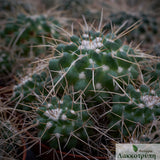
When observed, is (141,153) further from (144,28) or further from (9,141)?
(144,28)

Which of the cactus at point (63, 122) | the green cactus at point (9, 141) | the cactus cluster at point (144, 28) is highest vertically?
the cactus cluster at point (144, 28)

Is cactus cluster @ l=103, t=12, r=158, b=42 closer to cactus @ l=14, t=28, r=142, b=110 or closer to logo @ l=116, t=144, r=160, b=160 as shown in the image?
cactus @ l=14, t=28, r=142, b=110

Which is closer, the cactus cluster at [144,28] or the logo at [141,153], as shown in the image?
the logo at [141,153]

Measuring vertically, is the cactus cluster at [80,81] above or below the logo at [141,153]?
above

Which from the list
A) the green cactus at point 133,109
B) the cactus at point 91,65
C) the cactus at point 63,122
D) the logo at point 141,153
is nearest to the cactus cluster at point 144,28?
the cactus at point 91,65

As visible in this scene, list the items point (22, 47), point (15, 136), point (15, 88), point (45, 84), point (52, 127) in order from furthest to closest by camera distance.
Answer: point (22, 47), point (15, 88), point (45, 84), point (15, 136), point (52, 127)

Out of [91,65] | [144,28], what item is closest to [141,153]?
[91,65]

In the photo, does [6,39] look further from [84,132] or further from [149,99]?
[149,99]

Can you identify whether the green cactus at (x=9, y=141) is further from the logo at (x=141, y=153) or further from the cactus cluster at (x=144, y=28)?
the cactus cluster at (x=144, y=28)

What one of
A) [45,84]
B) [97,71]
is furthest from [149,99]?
[45,84]
